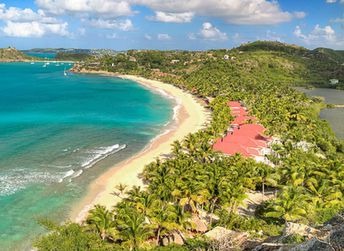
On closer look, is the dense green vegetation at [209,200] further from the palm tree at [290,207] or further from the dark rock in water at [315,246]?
the dark rock in water at [315,246]

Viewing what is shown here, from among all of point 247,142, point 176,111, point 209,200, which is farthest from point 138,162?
point 176,111

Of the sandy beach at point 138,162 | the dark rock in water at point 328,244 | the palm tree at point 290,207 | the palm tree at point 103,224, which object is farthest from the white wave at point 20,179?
the dark rock in water at point 328,244

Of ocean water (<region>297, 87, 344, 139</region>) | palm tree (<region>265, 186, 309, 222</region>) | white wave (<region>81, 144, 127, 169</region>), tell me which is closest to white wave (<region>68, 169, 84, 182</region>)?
white wave (<region>81, 144, 127, 169</region>)

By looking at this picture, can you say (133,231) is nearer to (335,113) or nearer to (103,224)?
(103,224)

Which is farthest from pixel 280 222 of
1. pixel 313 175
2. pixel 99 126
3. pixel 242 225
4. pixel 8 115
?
pixel 8 115

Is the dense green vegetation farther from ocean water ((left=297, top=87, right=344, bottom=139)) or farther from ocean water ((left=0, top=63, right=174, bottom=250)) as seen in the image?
ocean water ((left=297, top=87, right=344, bottom=139))

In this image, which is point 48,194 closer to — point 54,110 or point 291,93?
point 54,110

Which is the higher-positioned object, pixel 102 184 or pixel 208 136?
pixel 208 136
